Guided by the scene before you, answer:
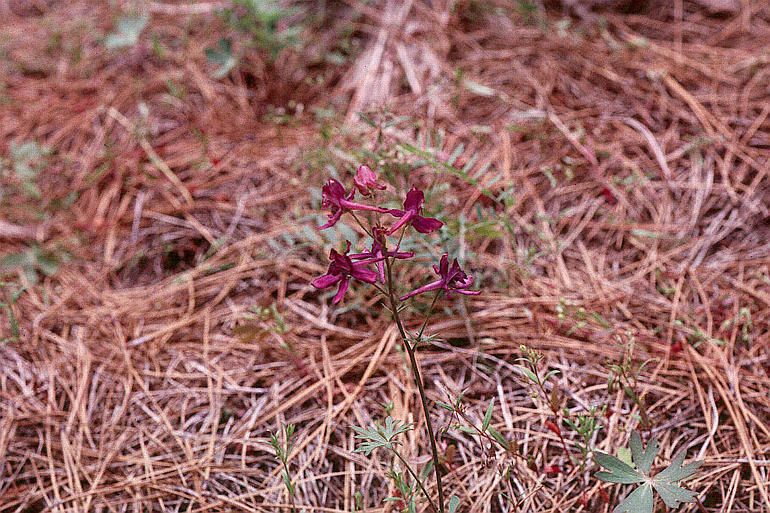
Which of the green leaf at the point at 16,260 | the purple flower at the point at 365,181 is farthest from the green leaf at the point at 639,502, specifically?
the green leaf at the point at 16,260

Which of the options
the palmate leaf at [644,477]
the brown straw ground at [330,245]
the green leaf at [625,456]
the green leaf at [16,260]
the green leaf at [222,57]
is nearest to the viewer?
the palmate leaf at [644,477]

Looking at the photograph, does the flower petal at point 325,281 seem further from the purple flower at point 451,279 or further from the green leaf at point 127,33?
the green leaf at point 127,33

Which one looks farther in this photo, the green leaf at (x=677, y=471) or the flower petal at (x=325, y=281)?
the green leaf at (x=677, y=471)

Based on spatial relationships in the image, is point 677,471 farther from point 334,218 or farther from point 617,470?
point 334,218

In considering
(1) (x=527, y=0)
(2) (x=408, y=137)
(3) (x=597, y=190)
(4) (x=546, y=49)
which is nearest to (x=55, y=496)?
(2) (x=408, y=137)

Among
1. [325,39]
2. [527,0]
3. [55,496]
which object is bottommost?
[55,496]

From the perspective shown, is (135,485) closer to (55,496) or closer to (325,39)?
(55,496)

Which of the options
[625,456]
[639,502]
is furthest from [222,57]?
[639,502]
